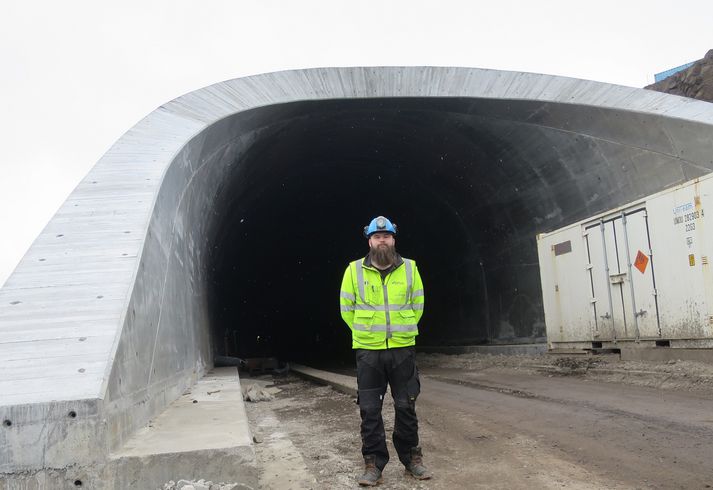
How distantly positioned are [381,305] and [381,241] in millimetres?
447

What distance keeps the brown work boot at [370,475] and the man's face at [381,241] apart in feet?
4.65

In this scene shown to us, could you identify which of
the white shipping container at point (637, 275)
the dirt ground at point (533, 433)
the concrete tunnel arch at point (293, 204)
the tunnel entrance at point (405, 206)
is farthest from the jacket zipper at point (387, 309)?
the tunnel entrance at point (405, 206)

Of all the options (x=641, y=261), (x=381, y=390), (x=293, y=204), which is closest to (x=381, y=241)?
(x=381, y=390)

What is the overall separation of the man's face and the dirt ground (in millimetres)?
1595

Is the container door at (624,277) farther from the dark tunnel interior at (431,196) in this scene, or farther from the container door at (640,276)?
the dark tunnel interior at (431,196)

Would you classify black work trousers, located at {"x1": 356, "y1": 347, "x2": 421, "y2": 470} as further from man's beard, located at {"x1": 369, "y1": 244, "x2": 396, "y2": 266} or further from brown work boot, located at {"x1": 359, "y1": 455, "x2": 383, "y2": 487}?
man's beard, located at {"x1": 369, "y1": 244, "x2": 396, "y2": 266}

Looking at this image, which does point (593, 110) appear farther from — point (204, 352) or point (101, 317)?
point (101, 317)

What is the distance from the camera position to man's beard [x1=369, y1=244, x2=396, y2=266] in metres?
4.53

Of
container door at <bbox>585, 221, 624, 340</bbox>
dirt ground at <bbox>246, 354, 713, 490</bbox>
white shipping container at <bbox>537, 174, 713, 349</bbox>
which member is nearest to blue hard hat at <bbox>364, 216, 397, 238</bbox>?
dirt ground at <bbox>246, 354, 713, 490</bbox>

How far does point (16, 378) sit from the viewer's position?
146 inches

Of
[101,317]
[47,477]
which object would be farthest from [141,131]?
[47,477]

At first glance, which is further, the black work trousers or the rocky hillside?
the rocky hillside

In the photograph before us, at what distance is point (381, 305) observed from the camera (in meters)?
4.47

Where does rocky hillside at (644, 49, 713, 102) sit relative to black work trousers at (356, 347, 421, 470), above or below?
above
